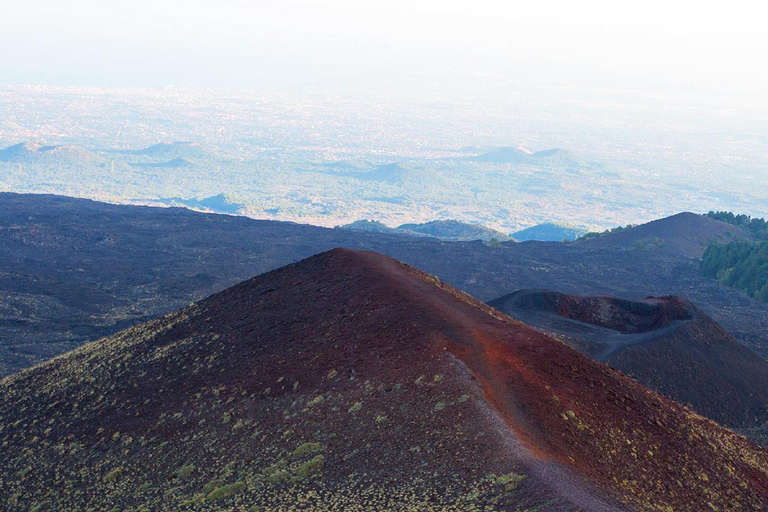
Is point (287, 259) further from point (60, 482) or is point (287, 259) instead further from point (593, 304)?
point (60, 482)

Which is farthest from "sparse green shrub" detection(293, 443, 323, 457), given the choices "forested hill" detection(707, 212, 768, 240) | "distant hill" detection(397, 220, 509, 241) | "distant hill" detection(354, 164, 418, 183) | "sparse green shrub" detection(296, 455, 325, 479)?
"distant hill" detection(354, 164, 418, 183)

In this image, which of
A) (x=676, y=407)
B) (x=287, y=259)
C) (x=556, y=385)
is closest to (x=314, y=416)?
(x=556, y=385)

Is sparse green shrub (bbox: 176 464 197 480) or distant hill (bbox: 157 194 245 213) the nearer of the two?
sparse green shrub (bbox: 176 464 197 480)

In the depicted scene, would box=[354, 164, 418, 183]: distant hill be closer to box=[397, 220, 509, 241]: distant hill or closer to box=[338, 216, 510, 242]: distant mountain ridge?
box=[397, 220, 509, 241]: distant hill

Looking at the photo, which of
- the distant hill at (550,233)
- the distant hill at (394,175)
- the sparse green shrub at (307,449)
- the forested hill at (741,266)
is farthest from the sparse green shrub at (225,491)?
the distant hill at (394,175)

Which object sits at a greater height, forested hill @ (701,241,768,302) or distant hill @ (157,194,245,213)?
forested hill @ (701,241,768,302)

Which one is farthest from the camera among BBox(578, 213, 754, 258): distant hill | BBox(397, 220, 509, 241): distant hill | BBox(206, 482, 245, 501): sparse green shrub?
BBox(397, 220, 509, 241): distant hill

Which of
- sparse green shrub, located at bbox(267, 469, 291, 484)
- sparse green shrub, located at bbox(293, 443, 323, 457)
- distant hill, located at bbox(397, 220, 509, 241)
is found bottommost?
distant hill, located at bbox(397, 220, 509, 241)
